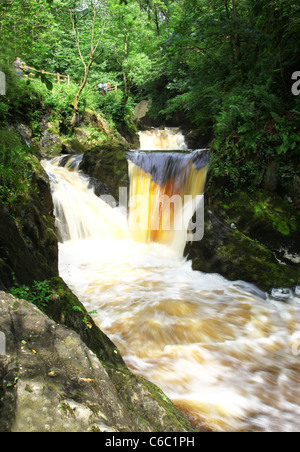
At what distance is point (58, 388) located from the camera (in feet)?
4.50

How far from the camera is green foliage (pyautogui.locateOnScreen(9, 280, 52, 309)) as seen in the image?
244 centimetres

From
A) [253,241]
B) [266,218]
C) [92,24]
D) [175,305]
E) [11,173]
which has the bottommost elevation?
[175,305]

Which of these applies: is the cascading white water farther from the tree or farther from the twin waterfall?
the twin waterfall

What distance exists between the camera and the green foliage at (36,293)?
2436 mm

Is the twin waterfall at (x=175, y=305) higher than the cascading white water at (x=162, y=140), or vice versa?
the cascading white water at (x=162, y=140)

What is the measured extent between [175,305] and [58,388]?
3.62 meters

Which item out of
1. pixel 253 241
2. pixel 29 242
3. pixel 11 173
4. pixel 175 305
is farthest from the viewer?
pixel 253 241

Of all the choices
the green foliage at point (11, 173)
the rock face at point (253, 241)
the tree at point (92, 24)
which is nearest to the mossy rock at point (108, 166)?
the rock face at point (253, 241)

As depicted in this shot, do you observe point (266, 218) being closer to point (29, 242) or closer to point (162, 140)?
point (29, 242)

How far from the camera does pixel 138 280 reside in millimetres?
5961

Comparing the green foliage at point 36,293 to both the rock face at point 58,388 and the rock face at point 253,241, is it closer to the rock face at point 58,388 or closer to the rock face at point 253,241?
the rock face at point 58,388

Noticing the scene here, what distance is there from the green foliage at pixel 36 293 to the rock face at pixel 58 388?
374 millimetres

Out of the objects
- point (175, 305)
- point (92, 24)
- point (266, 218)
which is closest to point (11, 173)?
→ point (175, 305)
